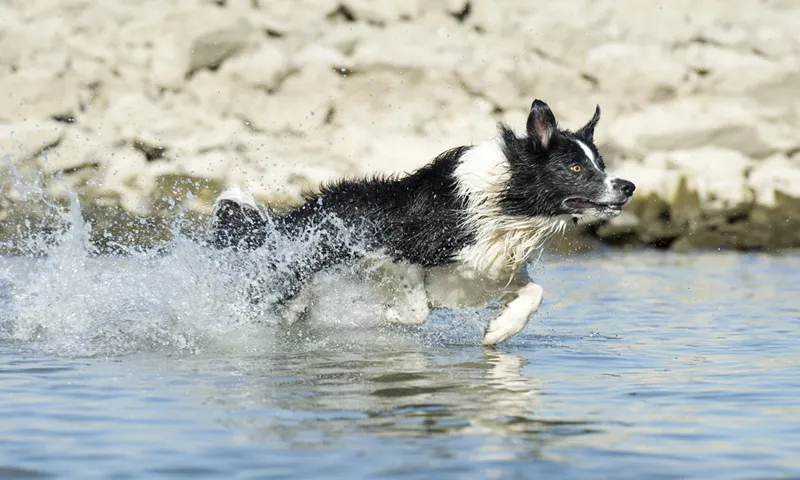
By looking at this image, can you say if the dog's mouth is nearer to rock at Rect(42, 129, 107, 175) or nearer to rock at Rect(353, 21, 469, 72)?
rock at Rect(42, 129, 107, 175)

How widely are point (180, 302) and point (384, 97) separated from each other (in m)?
10.5

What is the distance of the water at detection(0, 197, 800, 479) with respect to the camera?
4.86 meters

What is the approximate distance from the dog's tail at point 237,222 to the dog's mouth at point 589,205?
223cm

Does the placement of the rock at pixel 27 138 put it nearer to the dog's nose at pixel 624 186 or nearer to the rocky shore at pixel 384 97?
the rocky shore at pixel 384 97

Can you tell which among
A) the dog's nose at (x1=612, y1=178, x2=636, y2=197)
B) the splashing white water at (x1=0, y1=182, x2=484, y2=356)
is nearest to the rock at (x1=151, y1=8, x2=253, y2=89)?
the splashing white water at (x1=0, y1=182, x2=484, y2=356)

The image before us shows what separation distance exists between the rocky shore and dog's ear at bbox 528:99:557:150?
310 inches

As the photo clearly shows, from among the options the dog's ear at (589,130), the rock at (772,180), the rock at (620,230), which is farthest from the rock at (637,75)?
the dog's ear at (589,130)

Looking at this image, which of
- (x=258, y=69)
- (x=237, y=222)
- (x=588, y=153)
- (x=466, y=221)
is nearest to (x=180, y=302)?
(x=237, y=222)

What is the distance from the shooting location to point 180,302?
867 centimetres

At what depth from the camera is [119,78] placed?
1872cm

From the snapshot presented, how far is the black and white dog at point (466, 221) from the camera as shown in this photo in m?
8.12

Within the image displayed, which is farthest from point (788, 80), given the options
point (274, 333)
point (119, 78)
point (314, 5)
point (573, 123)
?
point (274, 333)

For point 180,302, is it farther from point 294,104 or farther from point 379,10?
point 379,10

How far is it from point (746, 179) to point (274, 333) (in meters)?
11.2
